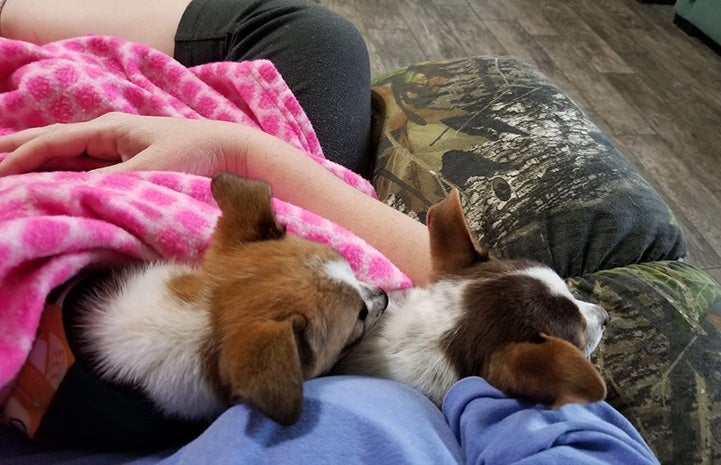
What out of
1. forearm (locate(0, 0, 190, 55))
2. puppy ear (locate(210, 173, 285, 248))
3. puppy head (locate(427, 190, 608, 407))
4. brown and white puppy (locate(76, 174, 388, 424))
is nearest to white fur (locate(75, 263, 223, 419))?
brown and white puppy (locate(76, 174, 388, 424))

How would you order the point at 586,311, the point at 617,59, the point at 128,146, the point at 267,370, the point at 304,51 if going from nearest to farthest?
the point at 267,370, the point at 586,311, the point at 128,146, the point at 304,51, the point at 617,59

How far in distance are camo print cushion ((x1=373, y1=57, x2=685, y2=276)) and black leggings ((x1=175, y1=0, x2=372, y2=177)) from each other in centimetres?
12

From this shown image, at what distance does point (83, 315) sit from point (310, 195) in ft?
1.61

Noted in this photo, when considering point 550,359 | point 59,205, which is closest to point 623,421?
point 550,359

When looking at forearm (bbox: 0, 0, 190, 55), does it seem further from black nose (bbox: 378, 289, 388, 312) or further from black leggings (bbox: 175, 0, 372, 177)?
black nose (bbox: 378, 289, 388, 312)

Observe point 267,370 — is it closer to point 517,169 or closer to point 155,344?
point 155,344

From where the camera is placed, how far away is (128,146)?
112 cm

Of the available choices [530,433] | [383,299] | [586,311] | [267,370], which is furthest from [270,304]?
[586,311]

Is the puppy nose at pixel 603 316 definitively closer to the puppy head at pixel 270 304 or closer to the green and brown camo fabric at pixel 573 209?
the green and brown camo fabric at pixel 573 209

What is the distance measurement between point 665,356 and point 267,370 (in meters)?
0.72

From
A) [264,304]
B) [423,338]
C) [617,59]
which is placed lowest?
[617,59]

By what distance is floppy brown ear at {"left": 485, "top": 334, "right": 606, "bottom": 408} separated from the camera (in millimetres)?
723

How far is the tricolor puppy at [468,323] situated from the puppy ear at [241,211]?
25 cm

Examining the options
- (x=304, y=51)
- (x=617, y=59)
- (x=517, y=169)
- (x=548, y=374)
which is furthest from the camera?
(x=617, y=59)
